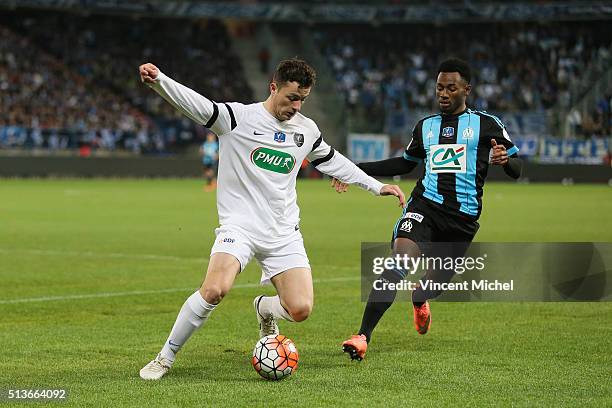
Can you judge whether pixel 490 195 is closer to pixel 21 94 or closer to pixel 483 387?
pixel 21 94

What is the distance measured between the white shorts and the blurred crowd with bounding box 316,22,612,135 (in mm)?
37972

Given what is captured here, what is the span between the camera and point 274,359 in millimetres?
6914

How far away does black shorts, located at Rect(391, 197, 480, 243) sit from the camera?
8.23 m

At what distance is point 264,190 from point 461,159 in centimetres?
183

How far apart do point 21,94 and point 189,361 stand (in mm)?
37937

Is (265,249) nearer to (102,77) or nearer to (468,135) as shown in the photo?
(468,135)

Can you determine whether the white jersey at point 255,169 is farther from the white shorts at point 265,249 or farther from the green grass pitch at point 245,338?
the green grass pitch at point 245,338

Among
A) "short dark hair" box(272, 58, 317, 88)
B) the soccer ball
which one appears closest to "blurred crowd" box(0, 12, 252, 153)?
"short dark hair" box(272, 58, 317, 88)

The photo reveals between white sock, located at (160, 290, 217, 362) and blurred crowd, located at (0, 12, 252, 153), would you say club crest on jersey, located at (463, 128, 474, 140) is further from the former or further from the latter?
blurred crowd, located at (0, 12, 252, 153)

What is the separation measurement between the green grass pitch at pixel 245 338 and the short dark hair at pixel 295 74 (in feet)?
6.52

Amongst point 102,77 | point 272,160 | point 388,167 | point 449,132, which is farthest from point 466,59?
point 272,160

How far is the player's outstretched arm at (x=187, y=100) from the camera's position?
6.69m

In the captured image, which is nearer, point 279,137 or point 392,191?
point 279,137

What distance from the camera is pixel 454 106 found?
27.6ft
